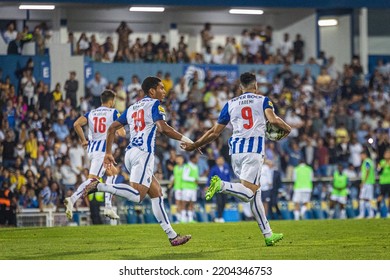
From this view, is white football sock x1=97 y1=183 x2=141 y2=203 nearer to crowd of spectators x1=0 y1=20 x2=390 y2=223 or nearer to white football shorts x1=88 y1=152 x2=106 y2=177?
white football shorts x1=88 y1=152 x2=106 y2=177

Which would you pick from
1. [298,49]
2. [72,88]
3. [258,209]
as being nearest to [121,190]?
[258,209]

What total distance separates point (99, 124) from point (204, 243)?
13.3ft

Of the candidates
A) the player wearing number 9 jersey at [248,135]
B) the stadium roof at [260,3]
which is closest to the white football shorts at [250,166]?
the player wearing number 9 jersey at [248,135]

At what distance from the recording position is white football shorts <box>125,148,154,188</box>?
13.8 m

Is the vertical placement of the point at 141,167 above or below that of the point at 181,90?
below

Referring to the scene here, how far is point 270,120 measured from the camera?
44.9 ft

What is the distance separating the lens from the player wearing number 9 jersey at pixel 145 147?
1373cm

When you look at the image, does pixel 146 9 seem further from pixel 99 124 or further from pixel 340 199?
pixel 99 124

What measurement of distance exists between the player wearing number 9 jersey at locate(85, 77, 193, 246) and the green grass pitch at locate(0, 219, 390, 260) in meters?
0.66

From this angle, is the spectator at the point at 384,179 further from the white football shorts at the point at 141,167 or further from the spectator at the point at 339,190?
the white football shorts at the point at 141,167

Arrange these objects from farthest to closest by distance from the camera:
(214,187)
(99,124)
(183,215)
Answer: (183,215), (99,124), (214,187)

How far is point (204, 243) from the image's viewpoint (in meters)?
15.6

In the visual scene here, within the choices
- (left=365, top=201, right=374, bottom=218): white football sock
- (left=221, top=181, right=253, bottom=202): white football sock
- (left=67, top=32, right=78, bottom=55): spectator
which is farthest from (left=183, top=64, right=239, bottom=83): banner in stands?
(left=221, top=181, right=253, bottom=202): white football sock
